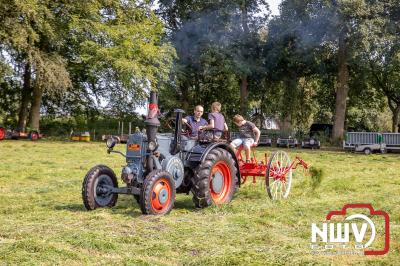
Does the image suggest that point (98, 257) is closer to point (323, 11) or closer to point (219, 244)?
point (219, 244)

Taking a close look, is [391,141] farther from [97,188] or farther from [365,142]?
[97,188]

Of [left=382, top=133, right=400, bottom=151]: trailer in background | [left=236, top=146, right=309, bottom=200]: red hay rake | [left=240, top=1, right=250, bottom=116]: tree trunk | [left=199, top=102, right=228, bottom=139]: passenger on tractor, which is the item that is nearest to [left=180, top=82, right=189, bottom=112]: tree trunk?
[left=240, top=1, right=250, bottom=116]: tree trunk

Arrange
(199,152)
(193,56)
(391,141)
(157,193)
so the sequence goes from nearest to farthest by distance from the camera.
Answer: (157,193) < (199,152) < (391,141) < (193,56)

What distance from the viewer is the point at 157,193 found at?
7074mm

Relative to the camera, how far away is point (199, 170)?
778 cm

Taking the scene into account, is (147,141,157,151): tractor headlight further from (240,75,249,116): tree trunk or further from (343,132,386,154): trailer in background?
(240,75,249,116): tree trunk

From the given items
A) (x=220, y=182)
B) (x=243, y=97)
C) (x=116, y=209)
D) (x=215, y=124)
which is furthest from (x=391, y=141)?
(x=116, y=209)

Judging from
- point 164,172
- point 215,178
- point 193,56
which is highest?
point 193,56

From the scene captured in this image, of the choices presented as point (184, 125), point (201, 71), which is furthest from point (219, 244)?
point (201, 71)

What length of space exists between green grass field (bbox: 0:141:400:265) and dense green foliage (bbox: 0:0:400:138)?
18.9 metres

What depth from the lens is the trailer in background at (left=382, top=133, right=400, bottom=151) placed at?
29.1m

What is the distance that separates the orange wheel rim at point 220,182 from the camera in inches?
322

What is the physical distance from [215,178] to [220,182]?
0.19 meters

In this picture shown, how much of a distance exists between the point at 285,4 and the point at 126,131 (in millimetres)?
13340
